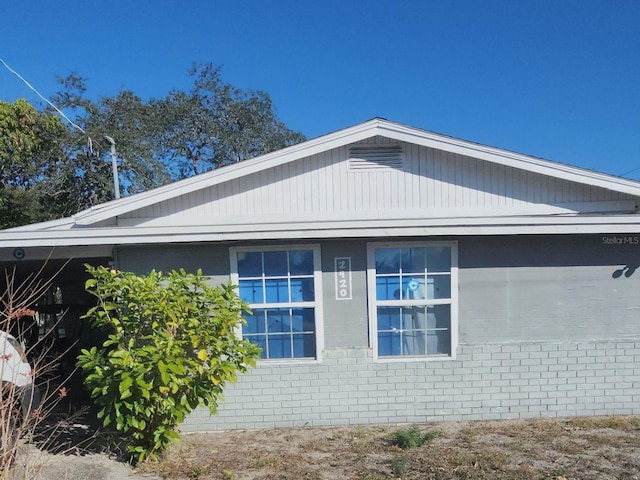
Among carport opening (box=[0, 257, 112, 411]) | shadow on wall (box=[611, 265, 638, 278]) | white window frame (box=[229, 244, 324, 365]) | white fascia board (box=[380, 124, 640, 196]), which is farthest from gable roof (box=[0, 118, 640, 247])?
carport opening (box=[0, 257, 112, 411])

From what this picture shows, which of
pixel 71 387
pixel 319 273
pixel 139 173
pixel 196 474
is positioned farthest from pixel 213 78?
pixel 196 474

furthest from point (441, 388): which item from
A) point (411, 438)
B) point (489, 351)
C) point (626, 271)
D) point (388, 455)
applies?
point (626, 271)

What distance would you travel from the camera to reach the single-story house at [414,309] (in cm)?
549

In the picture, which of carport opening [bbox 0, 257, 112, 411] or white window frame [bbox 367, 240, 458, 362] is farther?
carport opening [bbox 0, 257, 112, 411]

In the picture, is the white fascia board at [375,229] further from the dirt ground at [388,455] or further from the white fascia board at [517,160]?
the dirt ground at [388,455]

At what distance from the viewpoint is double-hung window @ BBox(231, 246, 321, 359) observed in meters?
5.51

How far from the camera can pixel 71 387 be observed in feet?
25.6

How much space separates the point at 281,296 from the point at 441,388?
231 cm

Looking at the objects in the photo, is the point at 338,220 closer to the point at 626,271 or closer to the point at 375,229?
the point at 375,229

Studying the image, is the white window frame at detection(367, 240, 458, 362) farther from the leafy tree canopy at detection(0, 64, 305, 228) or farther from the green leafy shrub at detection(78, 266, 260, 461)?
the leafy tree canopy at detection(0, 64, 305, 228)

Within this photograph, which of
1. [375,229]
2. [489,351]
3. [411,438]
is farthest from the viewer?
[489,351]

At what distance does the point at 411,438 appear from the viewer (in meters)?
4.84

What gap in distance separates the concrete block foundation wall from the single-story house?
1cm

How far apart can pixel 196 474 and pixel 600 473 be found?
3800mm
